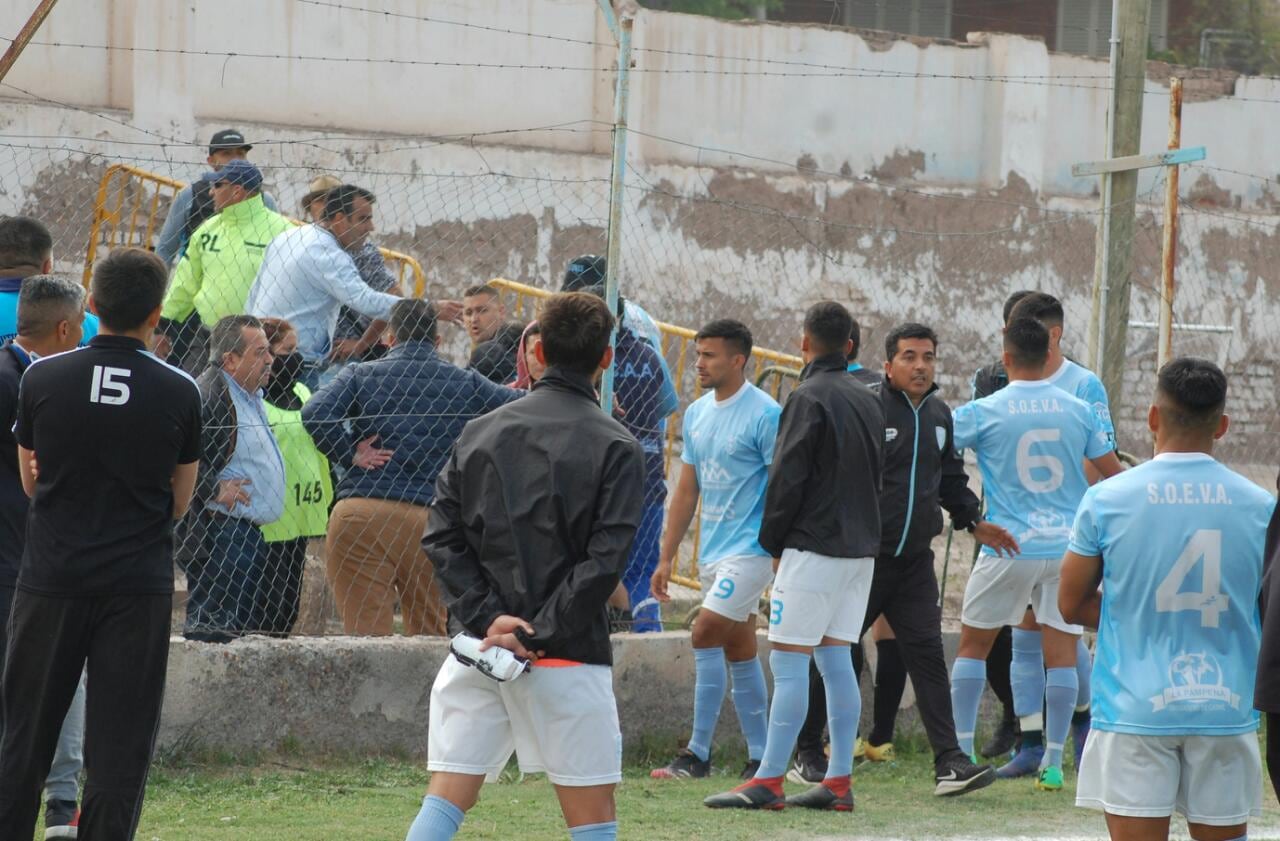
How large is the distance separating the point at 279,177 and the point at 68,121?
1.68m

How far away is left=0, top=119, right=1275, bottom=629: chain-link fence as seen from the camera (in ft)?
25.0

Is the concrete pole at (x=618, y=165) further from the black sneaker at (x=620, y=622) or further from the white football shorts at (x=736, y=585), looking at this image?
the black sneaker at (x=620, y=622)

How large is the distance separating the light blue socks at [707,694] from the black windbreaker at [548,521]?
2.86m

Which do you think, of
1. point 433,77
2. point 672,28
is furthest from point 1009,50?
point 433,77

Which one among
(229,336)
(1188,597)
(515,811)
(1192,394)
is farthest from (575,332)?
(229,336)

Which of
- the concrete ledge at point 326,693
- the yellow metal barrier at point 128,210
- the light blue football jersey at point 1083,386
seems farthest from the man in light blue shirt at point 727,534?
the yellow metal barrier at point 128,210

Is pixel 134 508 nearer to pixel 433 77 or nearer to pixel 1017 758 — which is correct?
pixel 1017 758

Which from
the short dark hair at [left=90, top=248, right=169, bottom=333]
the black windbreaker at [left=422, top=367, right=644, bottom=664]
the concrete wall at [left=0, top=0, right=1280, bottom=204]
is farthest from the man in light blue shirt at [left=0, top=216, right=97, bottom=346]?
the concrete wall at [left=0, top=0, right=1280, bottom=204]

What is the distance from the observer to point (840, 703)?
683cm

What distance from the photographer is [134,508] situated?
15.7 feet

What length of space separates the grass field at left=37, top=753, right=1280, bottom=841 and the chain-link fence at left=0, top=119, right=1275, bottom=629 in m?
0.75

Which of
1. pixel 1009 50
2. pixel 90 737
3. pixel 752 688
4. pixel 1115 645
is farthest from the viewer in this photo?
pixel 1009 50

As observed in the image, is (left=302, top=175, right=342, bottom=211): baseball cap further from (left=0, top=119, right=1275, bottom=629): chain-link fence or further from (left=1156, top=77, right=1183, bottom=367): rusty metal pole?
(left=1156, top=77, right=1183, bottom=367): rusty metal pole

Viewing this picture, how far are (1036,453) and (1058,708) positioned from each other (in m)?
1.11
